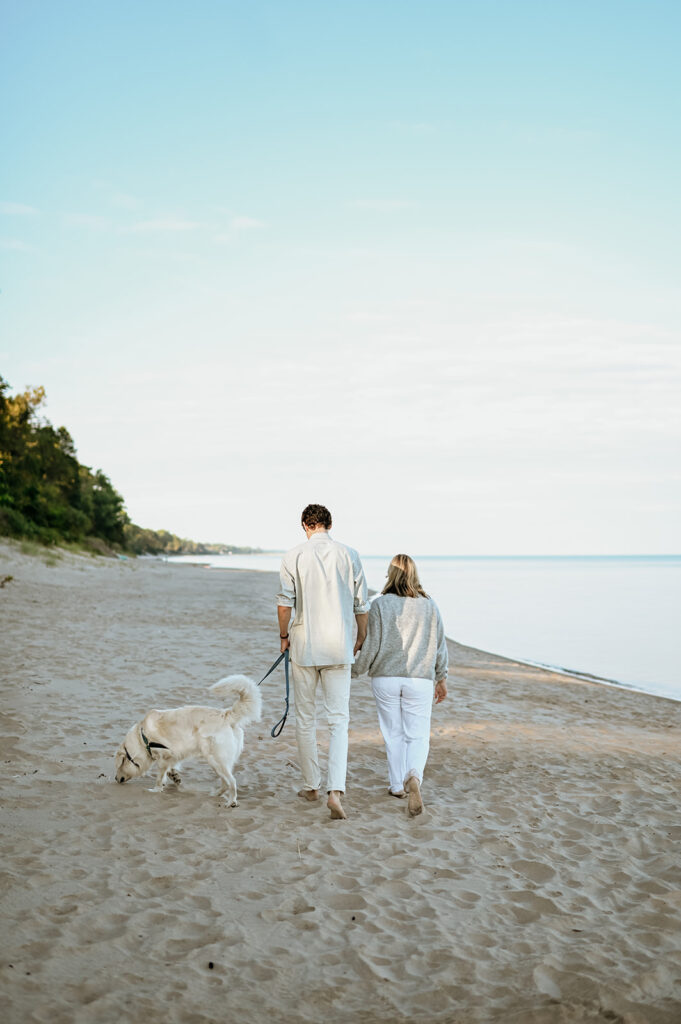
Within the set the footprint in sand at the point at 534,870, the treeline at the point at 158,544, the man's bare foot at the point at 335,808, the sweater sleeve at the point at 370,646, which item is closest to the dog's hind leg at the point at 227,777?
the man's bare foot at the point at 335,808

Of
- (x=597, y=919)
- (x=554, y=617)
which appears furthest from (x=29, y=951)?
(x=554, y=617)

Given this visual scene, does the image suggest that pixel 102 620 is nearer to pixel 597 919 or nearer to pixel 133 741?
pixel 133 741

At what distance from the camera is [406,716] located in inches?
225

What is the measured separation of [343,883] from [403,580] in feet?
7.37

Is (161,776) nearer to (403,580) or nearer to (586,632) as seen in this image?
(403,580)

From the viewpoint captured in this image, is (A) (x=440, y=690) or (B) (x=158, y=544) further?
(B) (x=158, y=544)

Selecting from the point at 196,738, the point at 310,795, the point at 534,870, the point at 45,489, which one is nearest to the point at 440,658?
the point at 310,795

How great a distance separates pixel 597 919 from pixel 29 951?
282 centimetres

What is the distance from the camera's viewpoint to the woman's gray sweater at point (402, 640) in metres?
5.68

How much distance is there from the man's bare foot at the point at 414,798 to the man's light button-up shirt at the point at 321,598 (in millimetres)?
1018

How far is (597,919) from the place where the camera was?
3.95m

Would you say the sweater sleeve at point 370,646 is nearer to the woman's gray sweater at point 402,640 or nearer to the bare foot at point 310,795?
the woman's gray sweater at point 402,640

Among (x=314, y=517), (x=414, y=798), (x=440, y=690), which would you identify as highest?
(x=314, y=517)

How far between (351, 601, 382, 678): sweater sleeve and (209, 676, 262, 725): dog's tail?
2.55 ft
